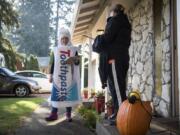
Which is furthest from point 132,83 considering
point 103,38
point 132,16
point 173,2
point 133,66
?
point 103,38

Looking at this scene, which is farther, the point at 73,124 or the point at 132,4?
the point at 132,4

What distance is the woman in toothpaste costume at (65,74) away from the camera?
344 inches

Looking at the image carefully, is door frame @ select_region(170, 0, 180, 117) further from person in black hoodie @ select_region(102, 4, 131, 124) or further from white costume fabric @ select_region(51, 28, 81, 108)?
white costume fabric @ select_region(51, 28, 81, 108)

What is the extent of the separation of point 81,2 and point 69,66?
7.01 ft

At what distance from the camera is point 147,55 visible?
891 cm

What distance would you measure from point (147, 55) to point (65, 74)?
176 cm

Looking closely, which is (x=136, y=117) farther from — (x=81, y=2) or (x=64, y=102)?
(x=81, y=2)

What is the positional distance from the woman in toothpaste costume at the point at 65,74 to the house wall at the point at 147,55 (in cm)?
146

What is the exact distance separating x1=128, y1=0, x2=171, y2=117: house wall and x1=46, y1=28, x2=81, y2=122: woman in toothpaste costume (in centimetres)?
146

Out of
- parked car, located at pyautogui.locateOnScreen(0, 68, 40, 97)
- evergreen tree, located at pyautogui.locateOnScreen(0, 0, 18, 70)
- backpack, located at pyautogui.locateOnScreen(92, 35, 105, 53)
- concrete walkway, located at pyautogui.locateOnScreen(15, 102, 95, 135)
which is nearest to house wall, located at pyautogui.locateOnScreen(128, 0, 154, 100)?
concrete walkway, located at pyautogui.locateOnScreen(15, 102, 95, 135)

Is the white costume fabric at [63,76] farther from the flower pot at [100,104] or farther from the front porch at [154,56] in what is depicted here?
the flower pot at [100,104]

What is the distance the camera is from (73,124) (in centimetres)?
847

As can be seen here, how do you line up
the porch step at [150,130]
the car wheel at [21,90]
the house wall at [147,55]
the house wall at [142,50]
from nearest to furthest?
the porch step at [150,130] → the house wall at [147,55] → the house wall at [142,50] → the car wheel at [21,90]

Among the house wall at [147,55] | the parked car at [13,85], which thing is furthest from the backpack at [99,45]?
the parked car at [13,85]
